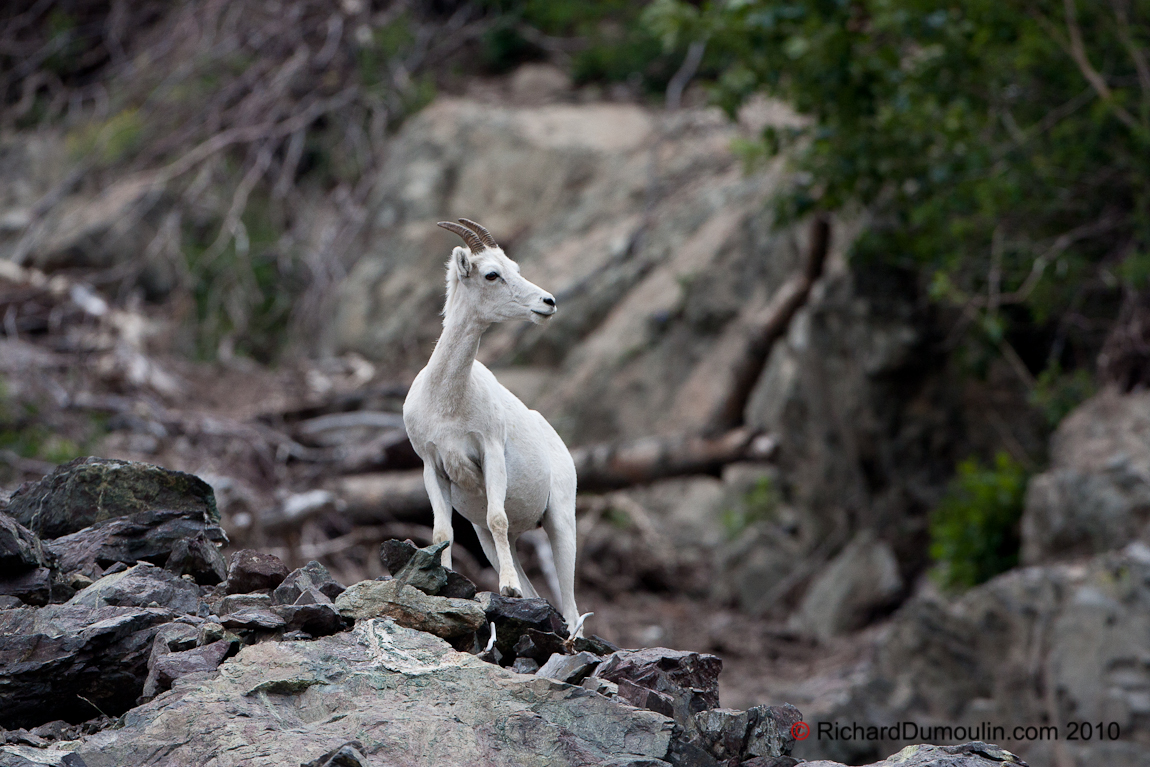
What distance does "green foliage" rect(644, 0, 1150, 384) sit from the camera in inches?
452

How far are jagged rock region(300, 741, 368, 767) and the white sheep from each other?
1372 mm

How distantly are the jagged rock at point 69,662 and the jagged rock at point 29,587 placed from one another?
0.97 ft

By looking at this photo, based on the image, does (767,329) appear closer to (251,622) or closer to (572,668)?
(572,668)

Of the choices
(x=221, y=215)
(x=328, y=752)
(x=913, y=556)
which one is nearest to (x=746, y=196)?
(x=913, y=556)

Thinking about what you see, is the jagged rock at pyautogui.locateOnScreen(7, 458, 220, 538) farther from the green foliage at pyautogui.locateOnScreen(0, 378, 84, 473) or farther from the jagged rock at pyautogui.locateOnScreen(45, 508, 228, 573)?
the green foliage at pyautogui.locateOnScreen(0, 378, 84, 473)

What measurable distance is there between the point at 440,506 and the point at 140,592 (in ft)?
4.65

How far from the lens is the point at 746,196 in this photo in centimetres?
1748

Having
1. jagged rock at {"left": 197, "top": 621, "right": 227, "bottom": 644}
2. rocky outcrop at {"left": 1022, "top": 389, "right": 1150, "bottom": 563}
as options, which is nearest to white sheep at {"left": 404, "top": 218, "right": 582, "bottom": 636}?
jagged rock at {"left": 197, "top": 621, "right": 227, "bottom": 644}

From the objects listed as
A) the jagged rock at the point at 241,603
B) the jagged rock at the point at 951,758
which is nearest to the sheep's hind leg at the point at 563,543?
the jagged rock at the point at 241,603

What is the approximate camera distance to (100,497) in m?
6.07

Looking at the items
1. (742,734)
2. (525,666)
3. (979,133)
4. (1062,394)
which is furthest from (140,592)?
(979,133)

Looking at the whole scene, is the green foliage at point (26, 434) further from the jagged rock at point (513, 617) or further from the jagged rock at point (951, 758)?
the jagged rock at point (951, 758)

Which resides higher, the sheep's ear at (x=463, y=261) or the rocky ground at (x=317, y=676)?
the sheep's ear at (x=463, y=261)

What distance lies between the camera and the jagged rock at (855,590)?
14289mm
